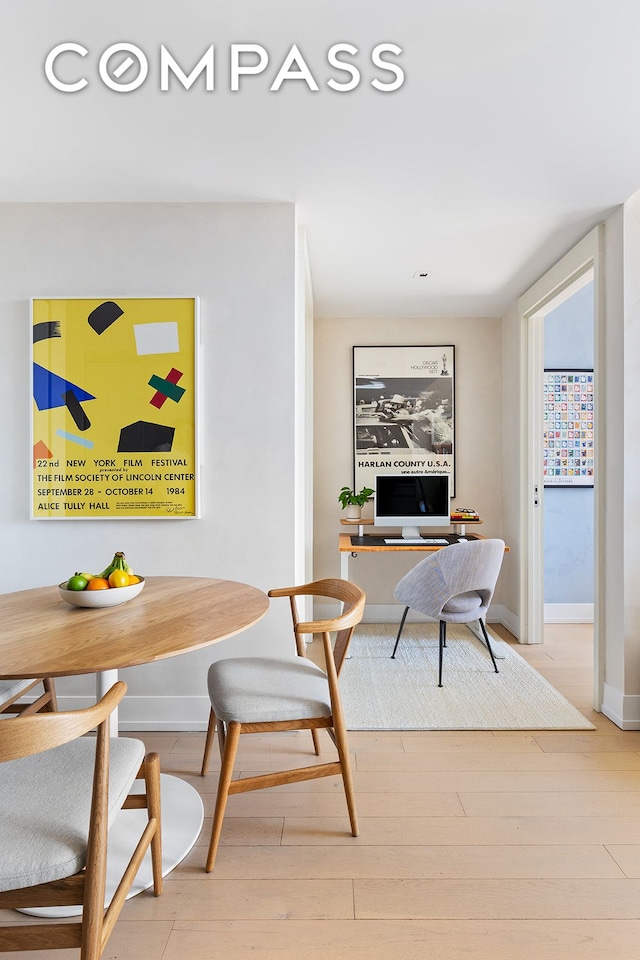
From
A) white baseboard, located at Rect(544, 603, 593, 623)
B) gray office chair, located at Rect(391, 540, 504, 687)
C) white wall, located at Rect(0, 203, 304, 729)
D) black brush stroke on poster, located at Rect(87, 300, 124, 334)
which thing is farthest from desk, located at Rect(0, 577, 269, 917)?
white baseboard, located at Rect(544, 603, 593, 623)

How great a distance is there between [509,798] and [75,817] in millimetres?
1590

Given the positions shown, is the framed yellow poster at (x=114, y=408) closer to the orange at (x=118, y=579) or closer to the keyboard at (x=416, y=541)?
the orange at (x=118, y=579)

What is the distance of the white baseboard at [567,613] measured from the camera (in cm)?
472

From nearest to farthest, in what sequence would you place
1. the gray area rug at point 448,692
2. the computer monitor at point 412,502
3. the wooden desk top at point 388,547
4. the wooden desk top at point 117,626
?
the wooden desk top at point 117,626
the gray area rug at point 448,692
the wooden desk top at point 388,547
the computer monitor at point 412,502

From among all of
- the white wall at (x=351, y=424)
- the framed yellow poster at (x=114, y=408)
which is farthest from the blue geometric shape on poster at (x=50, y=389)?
the white wall at (x=351, y=424)

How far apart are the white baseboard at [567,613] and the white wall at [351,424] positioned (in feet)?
1.39

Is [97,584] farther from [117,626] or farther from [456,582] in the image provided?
[456,582]

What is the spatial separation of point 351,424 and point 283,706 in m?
3.13

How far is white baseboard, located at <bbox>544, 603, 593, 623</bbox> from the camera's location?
15.5ft

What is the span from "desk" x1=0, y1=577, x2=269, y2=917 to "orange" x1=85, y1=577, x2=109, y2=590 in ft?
0.24

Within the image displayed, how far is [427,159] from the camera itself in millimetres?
2389

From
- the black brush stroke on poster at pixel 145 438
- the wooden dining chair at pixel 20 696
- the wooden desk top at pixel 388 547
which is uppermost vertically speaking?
the black brush stroke on poster at pixel 145 438

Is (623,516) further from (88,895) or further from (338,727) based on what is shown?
(88,895)

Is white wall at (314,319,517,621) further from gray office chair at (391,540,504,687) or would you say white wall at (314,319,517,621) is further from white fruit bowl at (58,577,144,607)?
white fruit bowl at (58,577,144,607)
